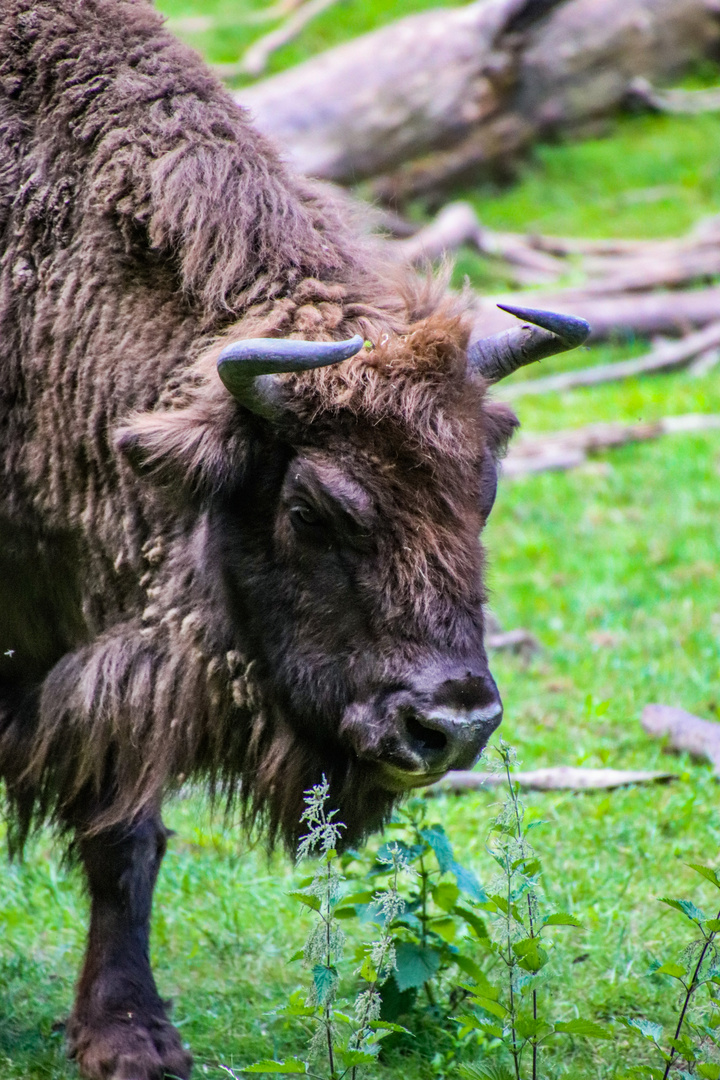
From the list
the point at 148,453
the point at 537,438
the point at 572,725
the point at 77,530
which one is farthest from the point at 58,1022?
the point at 537,438

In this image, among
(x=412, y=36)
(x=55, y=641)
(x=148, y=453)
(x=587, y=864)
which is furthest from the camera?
(x=412, y=36)

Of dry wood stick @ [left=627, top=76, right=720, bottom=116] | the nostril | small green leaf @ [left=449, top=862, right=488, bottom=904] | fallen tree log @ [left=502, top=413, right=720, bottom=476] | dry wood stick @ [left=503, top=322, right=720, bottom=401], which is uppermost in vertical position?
the nostril

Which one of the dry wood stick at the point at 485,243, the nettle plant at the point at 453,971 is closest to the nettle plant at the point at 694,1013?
the nettle plant at the point at 453,971

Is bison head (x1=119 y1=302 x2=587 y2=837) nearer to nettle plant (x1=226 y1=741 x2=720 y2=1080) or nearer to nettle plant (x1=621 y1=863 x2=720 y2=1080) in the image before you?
nettle plant (x1=226 y1=741 x2=720 y2=1080)

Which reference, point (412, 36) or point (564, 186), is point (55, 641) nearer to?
point (412, 36)

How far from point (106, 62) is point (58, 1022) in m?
2.89

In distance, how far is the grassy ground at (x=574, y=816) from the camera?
4.07m

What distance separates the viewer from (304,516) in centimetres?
344

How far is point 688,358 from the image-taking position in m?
10.7

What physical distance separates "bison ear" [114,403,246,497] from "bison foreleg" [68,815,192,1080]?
112 cm

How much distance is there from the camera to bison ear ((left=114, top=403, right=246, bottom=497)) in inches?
138

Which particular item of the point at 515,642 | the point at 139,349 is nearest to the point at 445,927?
the point at 139,349

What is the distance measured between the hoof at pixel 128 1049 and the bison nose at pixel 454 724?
1290mm

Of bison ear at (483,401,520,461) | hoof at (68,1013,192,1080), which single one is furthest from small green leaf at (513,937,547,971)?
bison ear at (483,401,520,461)
